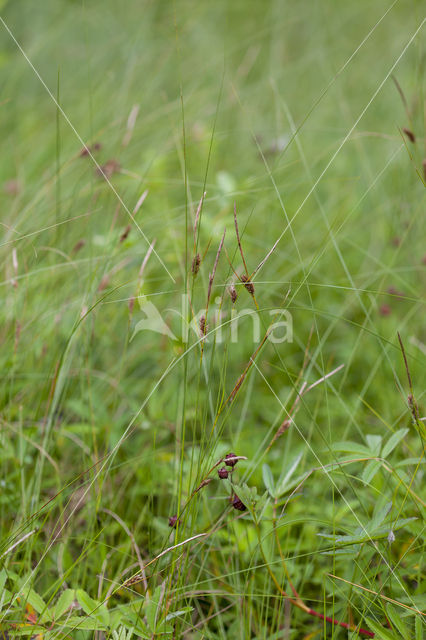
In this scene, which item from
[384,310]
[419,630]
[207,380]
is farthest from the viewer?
[384,310]

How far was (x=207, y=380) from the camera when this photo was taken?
3.37 feet

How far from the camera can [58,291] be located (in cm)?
157

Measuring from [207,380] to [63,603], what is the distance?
→ 0.45 metres

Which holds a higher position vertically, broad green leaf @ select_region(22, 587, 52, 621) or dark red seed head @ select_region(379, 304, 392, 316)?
broad green leaf @ select_region(22, 587, 52, 621)

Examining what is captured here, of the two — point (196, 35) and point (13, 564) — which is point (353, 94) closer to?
point (196, 35)

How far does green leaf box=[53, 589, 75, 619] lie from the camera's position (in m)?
0.91

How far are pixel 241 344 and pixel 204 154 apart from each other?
1.37 m

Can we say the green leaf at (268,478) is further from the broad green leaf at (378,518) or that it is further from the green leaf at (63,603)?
the green leaf at (63,603)

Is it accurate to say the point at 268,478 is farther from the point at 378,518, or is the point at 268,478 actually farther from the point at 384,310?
the point at 384,310

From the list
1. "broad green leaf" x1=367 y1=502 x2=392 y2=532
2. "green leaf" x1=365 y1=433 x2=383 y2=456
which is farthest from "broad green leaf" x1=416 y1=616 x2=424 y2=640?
"green leaf" x1=365 y1=433 x2=383 y2=456

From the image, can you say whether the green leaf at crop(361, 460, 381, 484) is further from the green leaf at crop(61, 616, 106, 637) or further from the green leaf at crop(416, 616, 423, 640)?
the green leaf at crop(61, 616, 106, 637)

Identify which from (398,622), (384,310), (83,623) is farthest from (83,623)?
(384,310)

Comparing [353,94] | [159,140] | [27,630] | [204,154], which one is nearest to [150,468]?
[27,630]

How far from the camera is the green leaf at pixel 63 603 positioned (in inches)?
35.9
